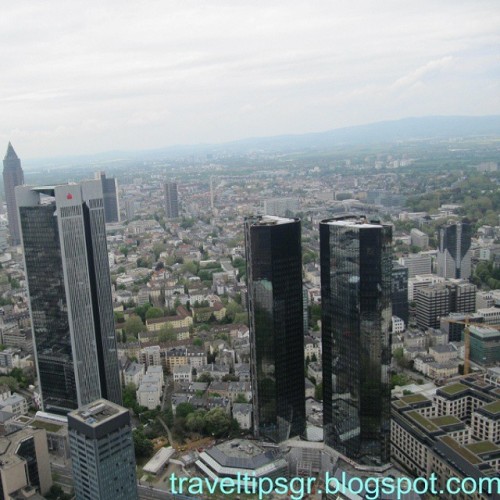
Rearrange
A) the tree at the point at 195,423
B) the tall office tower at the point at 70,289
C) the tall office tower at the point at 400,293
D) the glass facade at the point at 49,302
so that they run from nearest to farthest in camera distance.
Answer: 1. the tall office tower at the point at 70,289
2. the glass facade at the point at 49,302
3. the tree at the point at 195,423
4. the tall office tower at the point at 400,293

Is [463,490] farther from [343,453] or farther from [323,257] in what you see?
[323,257]

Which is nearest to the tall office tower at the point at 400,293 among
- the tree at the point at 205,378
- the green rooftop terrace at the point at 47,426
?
the tree at the point at 205,378

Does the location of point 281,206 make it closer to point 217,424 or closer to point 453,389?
point 453,389

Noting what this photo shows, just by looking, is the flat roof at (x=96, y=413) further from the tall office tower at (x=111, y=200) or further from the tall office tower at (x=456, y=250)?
the tall office tower at (x=111, y=200)

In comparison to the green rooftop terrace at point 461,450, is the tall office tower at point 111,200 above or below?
above

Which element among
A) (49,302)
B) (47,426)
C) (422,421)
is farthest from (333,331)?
(47,426)

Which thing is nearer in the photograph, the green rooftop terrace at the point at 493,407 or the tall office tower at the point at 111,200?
the green rooftop terrace at the point at 493,407
